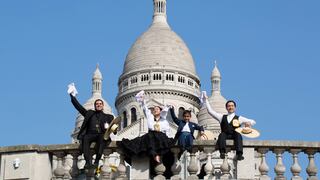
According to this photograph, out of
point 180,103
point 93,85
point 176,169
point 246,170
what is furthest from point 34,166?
point 93,85

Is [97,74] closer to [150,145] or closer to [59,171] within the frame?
[59,171]


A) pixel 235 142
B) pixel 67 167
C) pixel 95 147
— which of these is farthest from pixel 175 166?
pixel 67 167

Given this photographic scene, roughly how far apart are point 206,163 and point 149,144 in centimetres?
95

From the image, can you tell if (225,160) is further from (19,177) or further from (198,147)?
(19,177)

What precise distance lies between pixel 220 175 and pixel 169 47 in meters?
111

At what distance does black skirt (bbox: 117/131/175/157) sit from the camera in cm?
1548

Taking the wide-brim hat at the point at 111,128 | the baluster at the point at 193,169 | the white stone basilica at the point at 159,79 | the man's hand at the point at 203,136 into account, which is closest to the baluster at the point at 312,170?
the baluster at the point at 193,169

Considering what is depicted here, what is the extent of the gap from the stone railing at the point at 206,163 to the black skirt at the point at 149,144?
0.15 m

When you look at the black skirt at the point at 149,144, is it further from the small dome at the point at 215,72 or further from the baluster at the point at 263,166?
the small dome at the point at 215,72

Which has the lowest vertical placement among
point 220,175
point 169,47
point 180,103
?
point 220,175

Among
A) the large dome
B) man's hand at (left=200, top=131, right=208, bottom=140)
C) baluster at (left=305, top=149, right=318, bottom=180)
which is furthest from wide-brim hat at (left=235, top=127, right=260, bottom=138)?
the large dome

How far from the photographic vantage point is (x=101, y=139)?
15.6 meters

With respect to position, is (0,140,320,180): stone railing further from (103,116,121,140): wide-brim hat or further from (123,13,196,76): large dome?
(123,13,196,76): large dome

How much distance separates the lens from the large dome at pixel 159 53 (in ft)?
408
